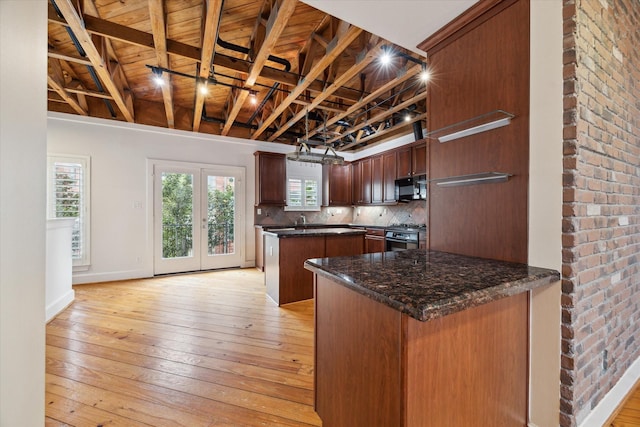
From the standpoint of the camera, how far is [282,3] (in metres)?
2.11

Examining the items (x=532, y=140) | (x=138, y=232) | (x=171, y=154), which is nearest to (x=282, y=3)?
(x=532, y=140)

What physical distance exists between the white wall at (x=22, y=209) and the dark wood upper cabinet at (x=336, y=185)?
5.57 meters

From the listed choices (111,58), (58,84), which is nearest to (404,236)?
(111,58)

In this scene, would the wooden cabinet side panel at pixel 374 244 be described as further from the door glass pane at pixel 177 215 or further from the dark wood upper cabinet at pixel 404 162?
the door glass pane at pixel 177 215

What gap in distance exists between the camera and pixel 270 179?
5.81 m

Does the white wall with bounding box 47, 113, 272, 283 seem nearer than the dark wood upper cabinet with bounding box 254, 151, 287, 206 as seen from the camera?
Yes

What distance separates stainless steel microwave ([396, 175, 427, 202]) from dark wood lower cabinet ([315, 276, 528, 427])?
11.2 ft

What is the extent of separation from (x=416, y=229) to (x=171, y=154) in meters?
4.83

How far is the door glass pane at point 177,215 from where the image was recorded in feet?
17.0

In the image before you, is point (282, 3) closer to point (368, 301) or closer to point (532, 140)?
point (532, 140)

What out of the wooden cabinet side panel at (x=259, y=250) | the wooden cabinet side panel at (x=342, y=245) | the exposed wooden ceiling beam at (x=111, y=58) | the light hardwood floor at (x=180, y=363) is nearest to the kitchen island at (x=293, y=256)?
the wooden cabinet side panel at (x=342, y=245)

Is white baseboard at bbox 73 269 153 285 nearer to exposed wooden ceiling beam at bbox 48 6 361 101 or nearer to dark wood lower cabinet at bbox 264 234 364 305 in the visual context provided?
dark wood lower cabinet at bbox 264 234 364 305

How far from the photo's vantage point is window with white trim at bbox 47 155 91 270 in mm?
4309

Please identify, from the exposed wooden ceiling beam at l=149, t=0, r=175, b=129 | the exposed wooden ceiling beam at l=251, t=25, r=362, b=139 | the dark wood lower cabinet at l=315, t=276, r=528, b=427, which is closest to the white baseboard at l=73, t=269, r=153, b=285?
the exposed wooden ceiling beam at l=149, t=0, r=175, b=129
